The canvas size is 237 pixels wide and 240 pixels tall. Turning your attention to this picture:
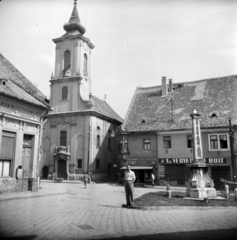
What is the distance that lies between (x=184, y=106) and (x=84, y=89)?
1496 cm

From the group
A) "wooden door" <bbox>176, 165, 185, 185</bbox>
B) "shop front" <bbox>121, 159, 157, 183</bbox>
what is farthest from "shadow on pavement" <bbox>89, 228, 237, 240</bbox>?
"shop front" <bbox>121, 159, 157, 183</bbox>

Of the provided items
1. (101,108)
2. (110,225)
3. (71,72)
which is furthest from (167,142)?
(110,225)

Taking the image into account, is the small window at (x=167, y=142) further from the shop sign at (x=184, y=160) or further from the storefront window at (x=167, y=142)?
the shop sign at (x=184, y=160)

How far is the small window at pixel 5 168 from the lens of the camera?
46.3 feet

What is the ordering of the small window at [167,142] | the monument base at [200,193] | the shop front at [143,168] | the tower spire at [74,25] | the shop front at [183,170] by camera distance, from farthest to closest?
the tower spire at [74,25] < the shop front at [143,168] < the small window at [167,142] < the shop front at [183,170] < the monument base at [200,193]

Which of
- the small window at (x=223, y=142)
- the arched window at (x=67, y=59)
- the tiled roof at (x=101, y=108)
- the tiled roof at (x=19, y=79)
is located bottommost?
the small window at (x=223, y=142)

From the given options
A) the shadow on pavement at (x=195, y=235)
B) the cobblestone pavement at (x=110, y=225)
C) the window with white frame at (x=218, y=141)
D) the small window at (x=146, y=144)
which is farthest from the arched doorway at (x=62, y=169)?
the shadow on pavement at (x=195, y=235)

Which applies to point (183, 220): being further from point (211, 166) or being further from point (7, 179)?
point (211, 166)

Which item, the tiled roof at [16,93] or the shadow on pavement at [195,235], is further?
the tiled roof at [16,93]

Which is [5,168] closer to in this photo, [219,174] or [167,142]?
[167,142]

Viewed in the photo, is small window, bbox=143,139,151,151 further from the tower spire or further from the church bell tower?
the tower spire

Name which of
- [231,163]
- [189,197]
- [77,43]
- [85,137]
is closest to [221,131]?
[231,163]

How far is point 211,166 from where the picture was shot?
1069 inches

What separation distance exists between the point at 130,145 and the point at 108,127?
9803 mm
